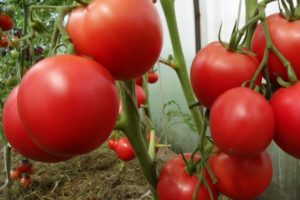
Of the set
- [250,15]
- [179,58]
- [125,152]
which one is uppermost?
[250,15]

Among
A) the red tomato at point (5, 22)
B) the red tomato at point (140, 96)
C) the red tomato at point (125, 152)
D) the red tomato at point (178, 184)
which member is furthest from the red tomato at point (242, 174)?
the red tomato at point (5, 22)

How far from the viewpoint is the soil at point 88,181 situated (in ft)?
7.38

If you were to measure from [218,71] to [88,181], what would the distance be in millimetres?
2178

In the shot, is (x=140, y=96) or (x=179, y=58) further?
(x=140, y=96)

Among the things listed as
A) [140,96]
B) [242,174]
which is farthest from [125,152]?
[242,174]

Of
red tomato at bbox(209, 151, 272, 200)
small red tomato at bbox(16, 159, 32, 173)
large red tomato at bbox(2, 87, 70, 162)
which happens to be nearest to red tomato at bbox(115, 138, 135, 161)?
small red tomato at bbox(16, 159, 32, 173)

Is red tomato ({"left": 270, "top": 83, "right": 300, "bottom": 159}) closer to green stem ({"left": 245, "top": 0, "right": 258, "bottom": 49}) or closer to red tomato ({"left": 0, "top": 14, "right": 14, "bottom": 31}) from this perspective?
green stem ({"left": 245, "top": 0, "right": 258, "bottom": 49})

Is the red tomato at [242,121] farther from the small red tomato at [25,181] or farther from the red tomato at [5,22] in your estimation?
the small red tomato at [25,181]

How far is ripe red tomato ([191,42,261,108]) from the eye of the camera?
0.38 m

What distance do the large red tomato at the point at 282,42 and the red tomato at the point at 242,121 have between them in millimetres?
Answer: 38

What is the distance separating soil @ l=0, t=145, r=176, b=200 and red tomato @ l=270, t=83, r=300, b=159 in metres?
1.75

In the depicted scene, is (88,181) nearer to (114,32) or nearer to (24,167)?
(24,167)

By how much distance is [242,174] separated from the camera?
1.49ft

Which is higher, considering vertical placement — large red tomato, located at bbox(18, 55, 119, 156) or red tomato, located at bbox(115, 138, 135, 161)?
large red tomato, located at bbox(18, 55, 119, 156)
